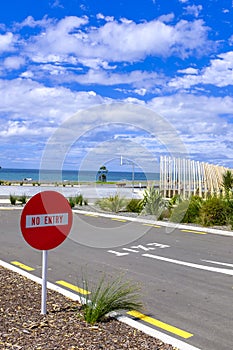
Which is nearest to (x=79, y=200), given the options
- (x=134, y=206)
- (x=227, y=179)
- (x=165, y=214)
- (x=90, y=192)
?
(x=134, y=206)

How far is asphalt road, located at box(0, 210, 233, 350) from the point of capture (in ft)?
15.6

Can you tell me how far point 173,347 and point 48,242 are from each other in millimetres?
1730

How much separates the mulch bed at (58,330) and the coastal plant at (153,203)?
10943 mm

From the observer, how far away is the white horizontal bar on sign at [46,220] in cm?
430

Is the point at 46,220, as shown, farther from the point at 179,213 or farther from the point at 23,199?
the point at 23,199

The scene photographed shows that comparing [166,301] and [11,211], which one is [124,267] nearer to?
[166,301]

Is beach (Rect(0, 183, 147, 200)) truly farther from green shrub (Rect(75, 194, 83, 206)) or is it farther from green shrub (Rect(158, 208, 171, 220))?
green shrub (Rect(158, 208, 171, 220))

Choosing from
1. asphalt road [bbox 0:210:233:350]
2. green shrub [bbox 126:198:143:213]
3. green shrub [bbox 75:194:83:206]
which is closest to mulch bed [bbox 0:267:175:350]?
asphalt road [bbox 0:210:233:350]

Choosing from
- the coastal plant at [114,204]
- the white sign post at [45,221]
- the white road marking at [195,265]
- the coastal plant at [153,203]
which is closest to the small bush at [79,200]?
the coastal plant at [114,204]

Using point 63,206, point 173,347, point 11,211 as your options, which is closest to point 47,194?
point 63,206

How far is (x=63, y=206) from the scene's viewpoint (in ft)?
15.1

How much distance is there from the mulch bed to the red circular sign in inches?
31.4

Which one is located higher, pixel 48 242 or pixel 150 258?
pixel 48 242

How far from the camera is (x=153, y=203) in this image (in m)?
15.8
